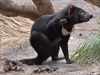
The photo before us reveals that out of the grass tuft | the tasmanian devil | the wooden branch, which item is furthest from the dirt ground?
the wooden branch

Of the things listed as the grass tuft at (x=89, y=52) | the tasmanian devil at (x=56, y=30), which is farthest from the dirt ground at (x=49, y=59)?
the tasmanian devil at (x=56, y=30)

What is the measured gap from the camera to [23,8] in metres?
6.66

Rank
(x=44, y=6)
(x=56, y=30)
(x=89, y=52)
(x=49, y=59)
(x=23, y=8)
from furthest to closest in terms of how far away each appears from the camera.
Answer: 1. (x=44, y=6)
2. (x=23, y=8)
3. (x=49, y=59)
4. (x=89, y=52)
5. (x=56, y=30)

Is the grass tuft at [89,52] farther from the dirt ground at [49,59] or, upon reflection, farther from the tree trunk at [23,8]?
the tree trunk at [23,8]

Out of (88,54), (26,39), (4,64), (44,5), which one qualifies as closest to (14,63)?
(4,64)

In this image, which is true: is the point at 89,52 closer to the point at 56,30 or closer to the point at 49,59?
the point at 56,30

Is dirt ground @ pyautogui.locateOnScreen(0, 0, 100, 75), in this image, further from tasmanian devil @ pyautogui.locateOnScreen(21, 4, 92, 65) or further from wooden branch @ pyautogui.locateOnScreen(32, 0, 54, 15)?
wooden branch @ pyautogui.locateOnScreen(32, 0, 54, 15)

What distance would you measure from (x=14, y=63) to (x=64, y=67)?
673mm

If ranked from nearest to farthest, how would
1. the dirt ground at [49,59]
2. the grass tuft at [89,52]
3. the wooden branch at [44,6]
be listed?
1. the dirt ground at [49,59]
2. the grass tuft at [89,52]
3. the wooden branch at [44,6]

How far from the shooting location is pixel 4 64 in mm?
5188

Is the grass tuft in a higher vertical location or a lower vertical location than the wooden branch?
lower

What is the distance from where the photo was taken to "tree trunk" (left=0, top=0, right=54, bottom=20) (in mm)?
6277

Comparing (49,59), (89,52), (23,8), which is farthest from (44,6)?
(89,52)

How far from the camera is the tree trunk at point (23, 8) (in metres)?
6.28
